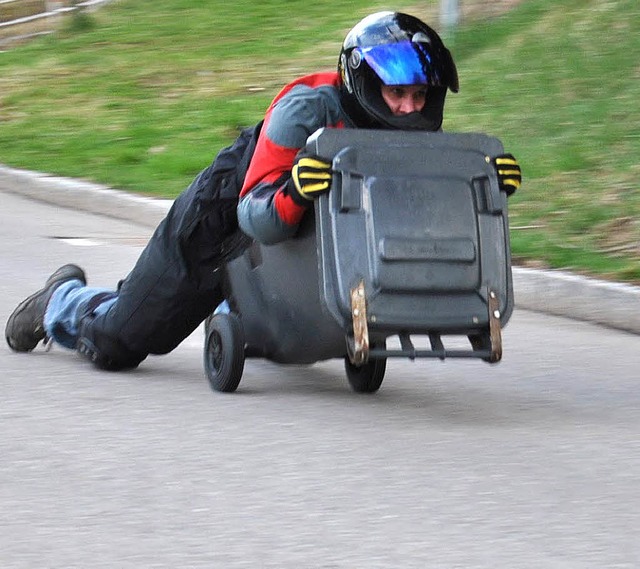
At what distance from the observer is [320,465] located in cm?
479

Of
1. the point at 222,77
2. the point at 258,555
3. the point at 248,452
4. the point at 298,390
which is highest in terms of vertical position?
the point at 258,555

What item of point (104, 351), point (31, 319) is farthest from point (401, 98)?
point (31, 319)

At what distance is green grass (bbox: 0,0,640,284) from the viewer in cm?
942

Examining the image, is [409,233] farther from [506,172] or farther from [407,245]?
[506,172]

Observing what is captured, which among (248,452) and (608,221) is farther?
(608,221)

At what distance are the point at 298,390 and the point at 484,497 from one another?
66.2 inches

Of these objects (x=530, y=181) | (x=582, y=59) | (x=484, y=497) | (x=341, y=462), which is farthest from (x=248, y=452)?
(x=582, y=59)

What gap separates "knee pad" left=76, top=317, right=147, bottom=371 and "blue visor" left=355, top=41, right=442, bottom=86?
1506mm

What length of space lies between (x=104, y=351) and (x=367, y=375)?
101cm

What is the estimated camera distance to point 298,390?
6.05 m

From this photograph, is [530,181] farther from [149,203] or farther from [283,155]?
[283,155]

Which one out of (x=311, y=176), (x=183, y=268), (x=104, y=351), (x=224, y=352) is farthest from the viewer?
(x=104, y=351)

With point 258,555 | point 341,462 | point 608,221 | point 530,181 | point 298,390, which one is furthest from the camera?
point 530,181

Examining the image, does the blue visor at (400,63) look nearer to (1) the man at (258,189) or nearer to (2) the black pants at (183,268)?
(1) the man at (258,189)
